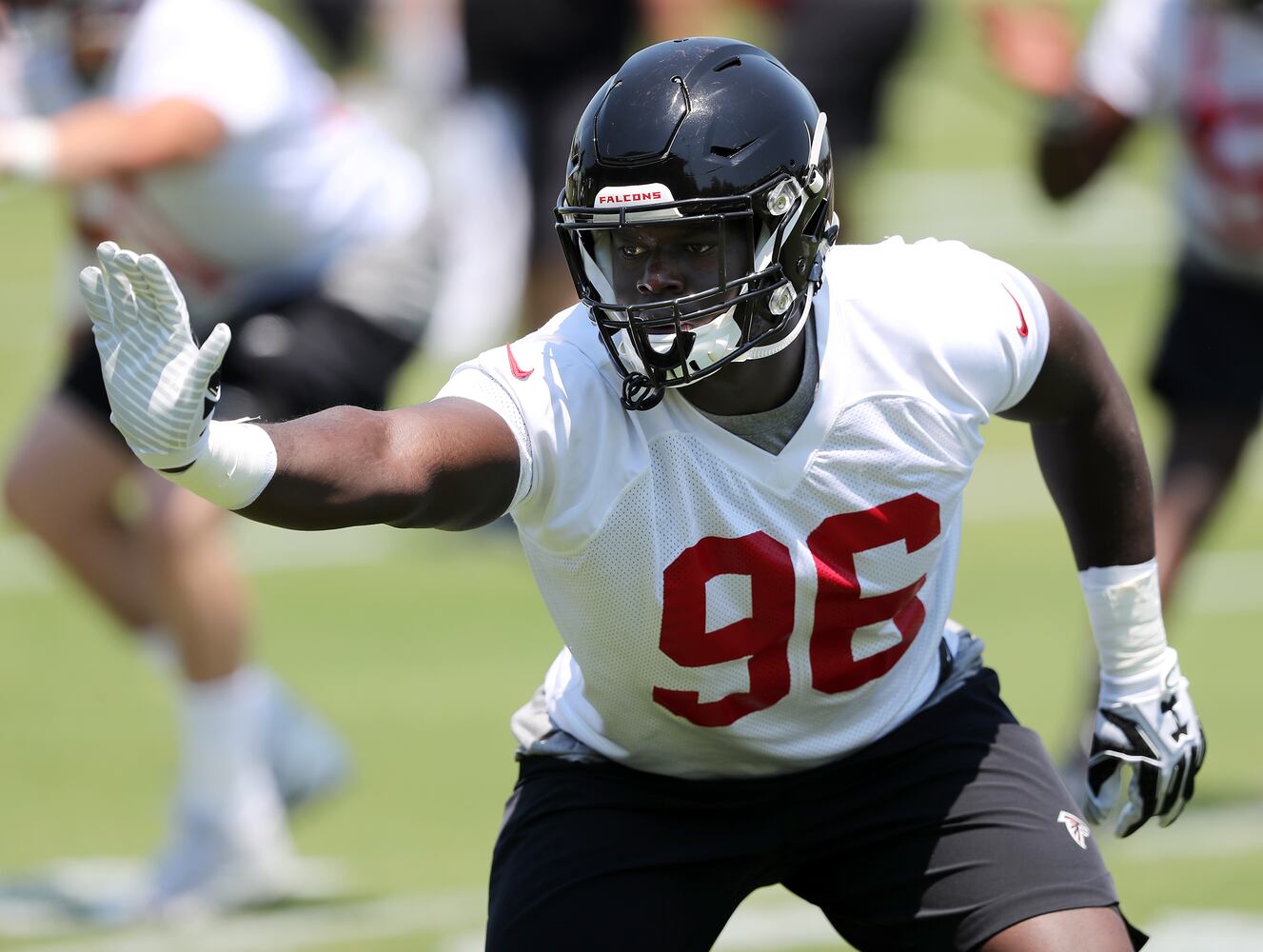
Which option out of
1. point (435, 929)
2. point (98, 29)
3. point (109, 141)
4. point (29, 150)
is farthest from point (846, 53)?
point (435, 929)

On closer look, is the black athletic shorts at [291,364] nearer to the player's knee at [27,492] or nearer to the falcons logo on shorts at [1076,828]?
the player's knee at [27,492]

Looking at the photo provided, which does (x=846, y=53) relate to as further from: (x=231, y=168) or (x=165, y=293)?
(x=165, y=293)

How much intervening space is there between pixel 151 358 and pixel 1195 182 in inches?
141

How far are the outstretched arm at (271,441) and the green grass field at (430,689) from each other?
2064mm

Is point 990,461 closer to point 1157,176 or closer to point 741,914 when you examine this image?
point 741,914

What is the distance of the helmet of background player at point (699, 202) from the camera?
9.70 ft

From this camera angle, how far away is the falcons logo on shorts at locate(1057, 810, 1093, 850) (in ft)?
10.7

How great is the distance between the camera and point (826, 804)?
10.8ft

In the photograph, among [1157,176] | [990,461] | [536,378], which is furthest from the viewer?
[1157,176]

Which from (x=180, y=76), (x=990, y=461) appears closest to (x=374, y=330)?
(x=180, y=76)

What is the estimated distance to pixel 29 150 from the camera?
489 centimetres

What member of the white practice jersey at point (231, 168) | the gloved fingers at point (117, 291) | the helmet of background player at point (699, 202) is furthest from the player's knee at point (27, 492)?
the gloved fingers at point (117, 291)

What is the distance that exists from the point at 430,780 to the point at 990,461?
13.5 ft

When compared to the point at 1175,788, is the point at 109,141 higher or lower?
higher
